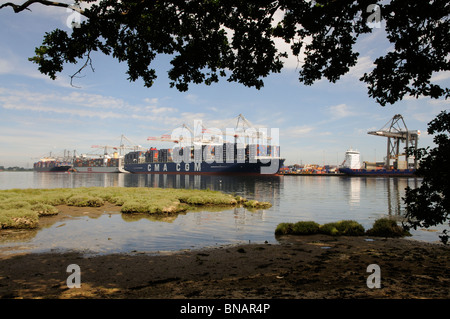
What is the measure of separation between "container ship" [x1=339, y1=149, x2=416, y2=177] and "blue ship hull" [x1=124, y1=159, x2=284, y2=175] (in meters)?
37.7

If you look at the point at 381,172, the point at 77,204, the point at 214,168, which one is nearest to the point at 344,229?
the point at 77,204

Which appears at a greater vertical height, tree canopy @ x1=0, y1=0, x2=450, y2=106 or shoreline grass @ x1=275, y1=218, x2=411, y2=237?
tree canopy @ x1=0, y1=0, x2=450, y2=106

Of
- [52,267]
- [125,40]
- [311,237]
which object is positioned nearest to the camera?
[52,267]

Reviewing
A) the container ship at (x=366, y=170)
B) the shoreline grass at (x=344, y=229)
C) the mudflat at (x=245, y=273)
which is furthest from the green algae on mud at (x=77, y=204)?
the container ship at (x=366, y=170)

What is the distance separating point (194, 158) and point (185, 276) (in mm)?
128090

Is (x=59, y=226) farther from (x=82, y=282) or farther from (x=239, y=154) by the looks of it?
(x=239, y=154)

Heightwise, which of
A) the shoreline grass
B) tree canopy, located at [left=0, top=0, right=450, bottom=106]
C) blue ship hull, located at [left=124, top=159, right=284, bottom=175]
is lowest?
the shoreline grass

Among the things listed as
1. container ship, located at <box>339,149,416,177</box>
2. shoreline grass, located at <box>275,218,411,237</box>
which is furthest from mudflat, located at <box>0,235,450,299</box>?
container ship, located at <box>339,149,416,177</box>

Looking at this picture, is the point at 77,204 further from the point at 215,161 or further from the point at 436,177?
the point at 215,161

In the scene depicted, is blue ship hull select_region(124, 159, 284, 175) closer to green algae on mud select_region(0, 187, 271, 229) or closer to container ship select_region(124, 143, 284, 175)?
container ship select_region(124, 143, 284, 175)

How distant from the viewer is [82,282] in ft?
23.5

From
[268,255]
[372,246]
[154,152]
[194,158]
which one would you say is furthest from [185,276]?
[154,152]

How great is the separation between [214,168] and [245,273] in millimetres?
117845

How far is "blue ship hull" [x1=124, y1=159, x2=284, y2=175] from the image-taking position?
118312 mm
